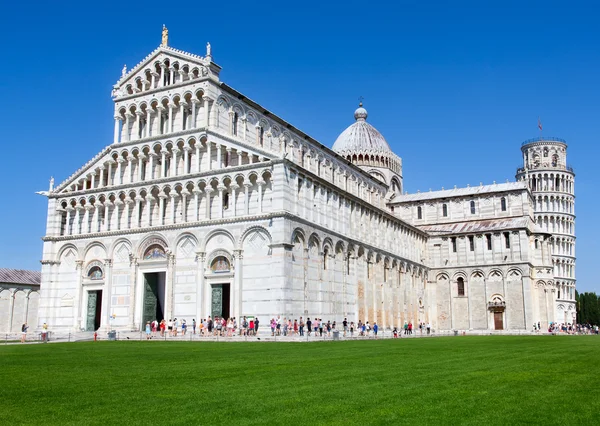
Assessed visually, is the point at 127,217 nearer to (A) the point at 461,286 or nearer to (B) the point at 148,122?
(B) the point at 148,122

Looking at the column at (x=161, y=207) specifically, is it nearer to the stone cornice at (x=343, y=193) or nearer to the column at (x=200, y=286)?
the column at (x=200, y=286)

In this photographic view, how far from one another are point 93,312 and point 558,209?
82803 millimetres

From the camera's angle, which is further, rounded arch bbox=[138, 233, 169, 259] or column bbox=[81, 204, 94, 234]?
column bbox=[81, 204, 94, 234]

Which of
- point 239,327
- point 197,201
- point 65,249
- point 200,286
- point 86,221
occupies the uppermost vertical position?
point 197,201

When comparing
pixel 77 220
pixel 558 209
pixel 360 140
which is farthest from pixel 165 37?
pixel 558 209

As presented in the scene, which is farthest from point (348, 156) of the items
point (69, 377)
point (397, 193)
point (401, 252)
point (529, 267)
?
point (69, 377)

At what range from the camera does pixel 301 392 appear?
38.3 feet

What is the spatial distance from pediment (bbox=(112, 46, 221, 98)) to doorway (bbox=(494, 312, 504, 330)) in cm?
4312

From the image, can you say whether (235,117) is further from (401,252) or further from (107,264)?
(401,252)

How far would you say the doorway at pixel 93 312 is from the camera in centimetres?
4797

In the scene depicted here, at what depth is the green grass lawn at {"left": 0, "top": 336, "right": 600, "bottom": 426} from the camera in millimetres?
9367

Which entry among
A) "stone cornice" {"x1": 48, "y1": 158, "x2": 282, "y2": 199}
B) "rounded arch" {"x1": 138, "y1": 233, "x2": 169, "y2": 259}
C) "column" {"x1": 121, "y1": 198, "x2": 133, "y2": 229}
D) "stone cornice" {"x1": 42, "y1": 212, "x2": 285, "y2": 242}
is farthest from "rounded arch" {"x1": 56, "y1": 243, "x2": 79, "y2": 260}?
"rounded arch" {"x1": 138, "y1": 233, "x2": 169, "y2": 259}

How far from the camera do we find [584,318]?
109 metres

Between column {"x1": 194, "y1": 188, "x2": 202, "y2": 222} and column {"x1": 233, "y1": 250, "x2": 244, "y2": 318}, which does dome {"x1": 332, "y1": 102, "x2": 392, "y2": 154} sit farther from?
column {"x1": 233, "y1": 250, "x2": 244, "y2": 318}
